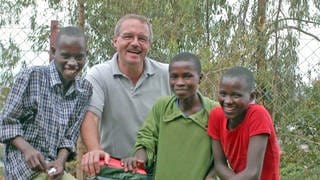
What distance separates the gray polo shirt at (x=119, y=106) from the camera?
4090 millimetres

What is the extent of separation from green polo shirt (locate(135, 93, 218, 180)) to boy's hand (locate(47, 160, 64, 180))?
420 millimetres

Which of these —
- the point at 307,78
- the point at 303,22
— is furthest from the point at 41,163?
the point at 303,22

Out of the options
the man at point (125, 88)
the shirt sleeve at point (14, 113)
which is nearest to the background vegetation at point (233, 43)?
the man at point (125, 88)

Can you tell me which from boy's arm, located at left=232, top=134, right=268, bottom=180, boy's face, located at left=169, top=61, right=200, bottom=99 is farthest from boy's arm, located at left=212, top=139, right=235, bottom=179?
boy's face, located at left=169, top=61, right=200, bottom=99

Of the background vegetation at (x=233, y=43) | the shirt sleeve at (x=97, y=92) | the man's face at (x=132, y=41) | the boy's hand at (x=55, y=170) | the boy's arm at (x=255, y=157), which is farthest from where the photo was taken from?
the background vegetation at (x=233, y=43)

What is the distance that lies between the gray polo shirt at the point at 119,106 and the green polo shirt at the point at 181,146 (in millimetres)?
383

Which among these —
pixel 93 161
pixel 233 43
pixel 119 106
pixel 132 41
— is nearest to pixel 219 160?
pixel 93 161

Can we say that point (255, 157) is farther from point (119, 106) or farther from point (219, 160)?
point (119, 106)

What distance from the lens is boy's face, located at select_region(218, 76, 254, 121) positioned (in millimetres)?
3496

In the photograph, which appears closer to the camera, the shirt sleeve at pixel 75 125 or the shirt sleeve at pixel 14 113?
the shirt sleeve at pixel 14 113

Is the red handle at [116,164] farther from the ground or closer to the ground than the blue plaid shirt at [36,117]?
closer to the ground

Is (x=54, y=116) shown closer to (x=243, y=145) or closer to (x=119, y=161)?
(x=119, y=161)

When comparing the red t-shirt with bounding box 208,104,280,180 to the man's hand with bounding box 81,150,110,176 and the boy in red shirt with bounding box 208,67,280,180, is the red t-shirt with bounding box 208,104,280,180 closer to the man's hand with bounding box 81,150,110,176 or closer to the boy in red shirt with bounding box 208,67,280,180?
the boy in red shirt with bounding box 208,67,280,180

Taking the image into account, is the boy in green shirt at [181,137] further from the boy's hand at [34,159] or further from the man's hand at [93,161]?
the boy's hand at [34,159]
